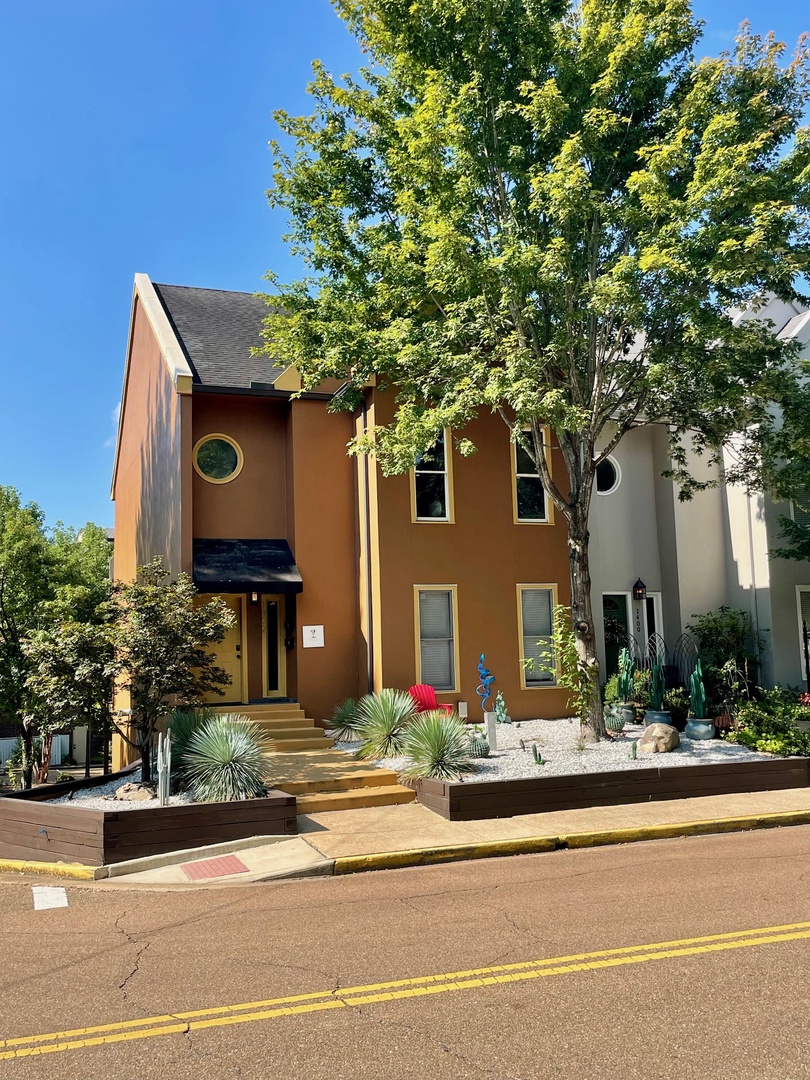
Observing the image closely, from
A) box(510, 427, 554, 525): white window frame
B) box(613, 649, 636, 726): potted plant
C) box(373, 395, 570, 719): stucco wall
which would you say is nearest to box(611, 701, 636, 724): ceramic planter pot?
box(613, 649, 636, 726): potted plant

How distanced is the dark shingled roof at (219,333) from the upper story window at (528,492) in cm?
525

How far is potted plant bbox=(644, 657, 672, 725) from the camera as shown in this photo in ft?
50.2

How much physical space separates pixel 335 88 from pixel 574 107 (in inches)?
156

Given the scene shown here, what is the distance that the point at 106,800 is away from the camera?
10.9 metres

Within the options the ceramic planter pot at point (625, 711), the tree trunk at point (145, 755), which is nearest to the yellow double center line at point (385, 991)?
the tree trunk at point (145, 755)

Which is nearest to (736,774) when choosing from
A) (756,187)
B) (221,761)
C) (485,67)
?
(221,761)

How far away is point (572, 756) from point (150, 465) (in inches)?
464

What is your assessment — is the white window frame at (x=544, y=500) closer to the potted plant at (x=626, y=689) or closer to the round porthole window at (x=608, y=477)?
the round porthole window at (x=608, y=477)

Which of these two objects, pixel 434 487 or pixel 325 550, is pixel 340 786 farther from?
pixel 434 487

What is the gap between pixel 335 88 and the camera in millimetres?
14008

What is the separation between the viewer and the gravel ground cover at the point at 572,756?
1204 centimetres

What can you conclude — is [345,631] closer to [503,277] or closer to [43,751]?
[503,277]

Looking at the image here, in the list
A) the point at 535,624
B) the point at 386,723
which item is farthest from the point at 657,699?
the point at 386,723

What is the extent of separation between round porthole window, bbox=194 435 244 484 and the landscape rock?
7465 mm
